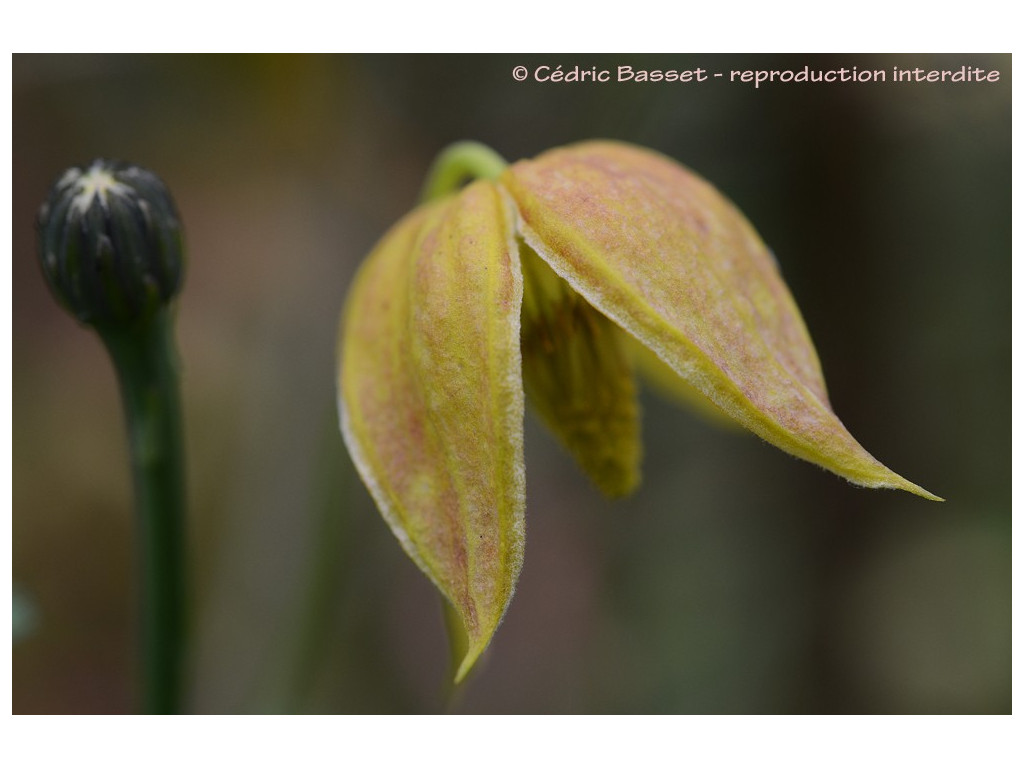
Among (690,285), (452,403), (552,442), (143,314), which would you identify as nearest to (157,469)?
(143,314)

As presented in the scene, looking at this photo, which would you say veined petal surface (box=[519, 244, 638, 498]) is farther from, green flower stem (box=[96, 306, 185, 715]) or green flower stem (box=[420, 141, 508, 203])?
green flower stem (box=[96, 306, 185, 715])

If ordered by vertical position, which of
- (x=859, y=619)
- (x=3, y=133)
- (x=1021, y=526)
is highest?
(x=3, y=133)

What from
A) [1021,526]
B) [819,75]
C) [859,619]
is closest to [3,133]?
[819,75]

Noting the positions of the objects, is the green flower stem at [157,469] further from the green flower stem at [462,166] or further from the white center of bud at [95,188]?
the green flower stem at [462,166]

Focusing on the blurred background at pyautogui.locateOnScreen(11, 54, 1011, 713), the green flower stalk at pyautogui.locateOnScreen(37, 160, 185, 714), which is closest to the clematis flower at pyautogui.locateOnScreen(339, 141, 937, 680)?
the green flower stalk at pyautogui.locateOnScreen(37, 160, 185, 714)

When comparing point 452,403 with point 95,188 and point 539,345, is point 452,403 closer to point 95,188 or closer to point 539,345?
point 539,345

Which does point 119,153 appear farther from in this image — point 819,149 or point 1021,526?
point 1021,526
